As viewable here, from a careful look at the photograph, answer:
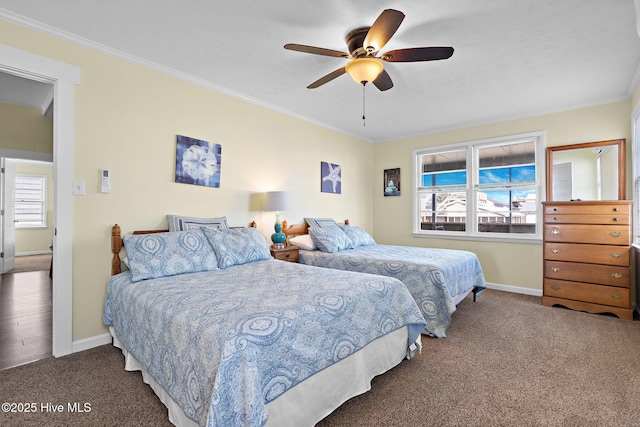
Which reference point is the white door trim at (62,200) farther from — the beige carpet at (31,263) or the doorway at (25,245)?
the beige carpet at (31,263)

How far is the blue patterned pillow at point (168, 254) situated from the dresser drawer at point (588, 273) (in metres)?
3.77

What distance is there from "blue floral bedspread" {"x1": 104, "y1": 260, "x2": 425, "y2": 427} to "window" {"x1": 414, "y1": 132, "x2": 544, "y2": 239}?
306 cm

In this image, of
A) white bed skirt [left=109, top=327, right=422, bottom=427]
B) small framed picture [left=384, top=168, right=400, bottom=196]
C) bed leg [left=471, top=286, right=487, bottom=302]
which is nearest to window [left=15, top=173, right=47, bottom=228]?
white bed skirt [left=109, top=327, right=422, bottom=427]

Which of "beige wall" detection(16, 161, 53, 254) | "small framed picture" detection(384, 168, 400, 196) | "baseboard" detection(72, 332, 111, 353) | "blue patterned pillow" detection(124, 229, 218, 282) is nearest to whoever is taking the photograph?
"blue patterned pillow" detection(124, 229, 218, 282)

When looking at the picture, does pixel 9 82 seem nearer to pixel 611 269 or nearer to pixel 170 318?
pixel 170 318

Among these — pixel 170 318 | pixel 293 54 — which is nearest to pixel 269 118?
pixel 293 54

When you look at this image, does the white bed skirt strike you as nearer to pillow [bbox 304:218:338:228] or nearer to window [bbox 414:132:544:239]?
pillow [bbox 304:218:338:228]

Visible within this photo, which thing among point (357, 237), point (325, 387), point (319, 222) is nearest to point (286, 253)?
point (319, 222)

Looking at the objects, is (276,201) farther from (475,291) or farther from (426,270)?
(475,291)

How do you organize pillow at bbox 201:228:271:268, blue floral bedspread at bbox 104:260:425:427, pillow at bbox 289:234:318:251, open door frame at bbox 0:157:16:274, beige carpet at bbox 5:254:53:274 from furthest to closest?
beige carpet at bbox 5:254:53:274, open door frame at bbox 0:157:16:274, pillow at bbox 289:234:318:251, pillow at bbox 201:228:271:268, blue floral bedspread at bbox 104:260:425:427

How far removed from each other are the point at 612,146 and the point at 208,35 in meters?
4.59

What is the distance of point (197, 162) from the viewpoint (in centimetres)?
323

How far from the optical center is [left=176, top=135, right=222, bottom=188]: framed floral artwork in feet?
10.2

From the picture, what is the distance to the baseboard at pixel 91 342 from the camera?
8.08 feet
